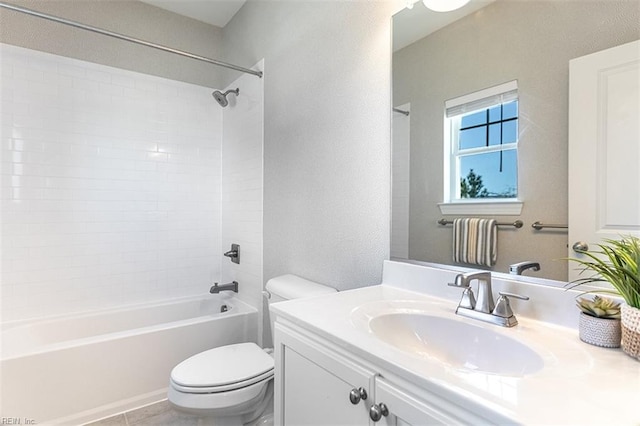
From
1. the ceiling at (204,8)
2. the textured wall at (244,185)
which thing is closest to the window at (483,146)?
the textured wall at (244,185)

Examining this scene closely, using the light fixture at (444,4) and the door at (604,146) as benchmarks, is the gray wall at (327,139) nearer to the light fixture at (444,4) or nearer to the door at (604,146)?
the light fixture at (444,4)

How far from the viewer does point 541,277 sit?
949 millimetres

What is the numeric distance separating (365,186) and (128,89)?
2097mm

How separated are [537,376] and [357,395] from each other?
364 millimetres

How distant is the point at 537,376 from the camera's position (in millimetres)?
627

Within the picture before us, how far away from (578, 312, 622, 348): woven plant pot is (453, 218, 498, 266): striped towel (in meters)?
0.32

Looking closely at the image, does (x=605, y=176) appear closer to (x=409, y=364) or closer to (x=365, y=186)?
(x=409, y=364)

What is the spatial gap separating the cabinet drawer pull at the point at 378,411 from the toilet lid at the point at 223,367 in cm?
90

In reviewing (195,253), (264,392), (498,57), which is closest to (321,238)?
(264,392)

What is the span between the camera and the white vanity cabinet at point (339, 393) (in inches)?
24.9

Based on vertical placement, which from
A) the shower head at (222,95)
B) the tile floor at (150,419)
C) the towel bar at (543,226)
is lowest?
the tile floor at (150,419)

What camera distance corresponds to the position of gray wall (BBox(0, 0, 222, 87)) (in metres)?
2.20

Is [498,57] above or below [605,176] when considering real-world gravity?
above

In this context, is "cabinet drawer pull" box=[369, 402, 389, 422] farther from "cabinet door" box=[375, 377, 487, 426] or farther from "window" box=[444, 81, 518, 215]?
"window" box=[444, 81, 518, 215]
